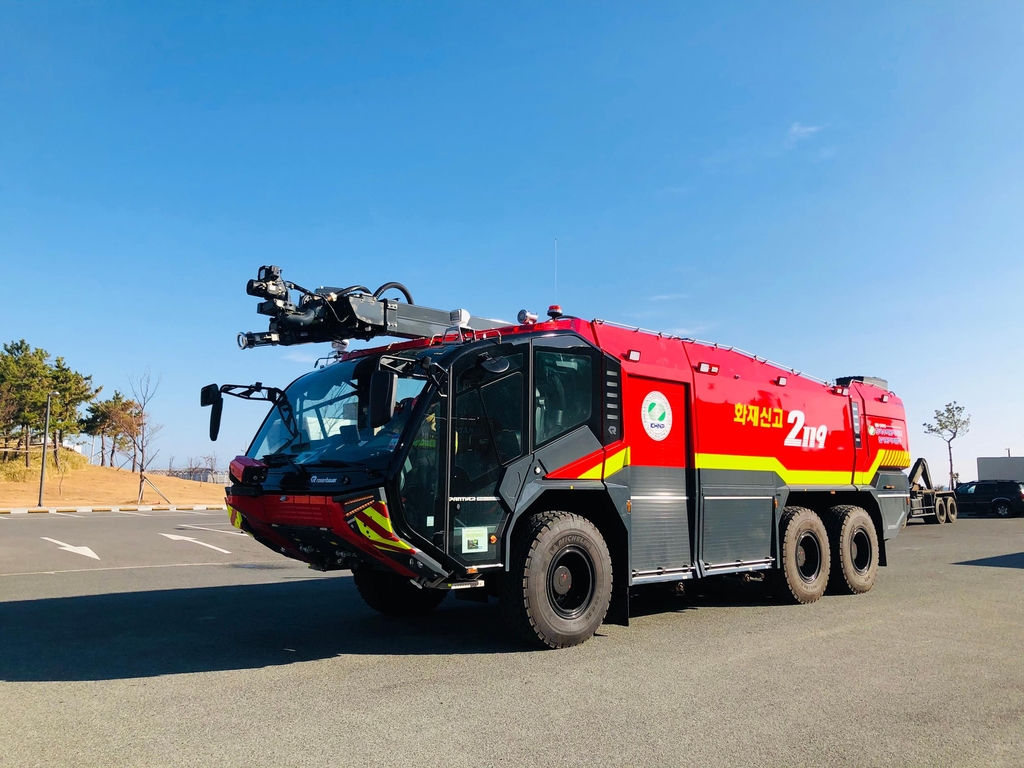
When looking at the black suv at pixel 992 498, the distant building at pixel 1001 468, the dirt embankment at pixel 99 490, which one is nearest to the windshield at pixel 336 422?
the dirt embankment at pixel 99 490

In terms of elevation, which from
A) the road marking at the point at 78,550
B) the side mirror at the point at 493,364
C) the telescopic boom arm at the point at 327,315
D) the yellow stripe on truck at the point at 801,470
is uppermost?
the telescopic boom arm at the point at 327,315

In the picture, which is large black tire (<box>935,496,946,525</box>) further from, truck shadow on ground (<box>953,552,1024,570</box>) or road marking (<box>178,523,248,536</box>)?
road marking (<box>178,523,248,536</box>)

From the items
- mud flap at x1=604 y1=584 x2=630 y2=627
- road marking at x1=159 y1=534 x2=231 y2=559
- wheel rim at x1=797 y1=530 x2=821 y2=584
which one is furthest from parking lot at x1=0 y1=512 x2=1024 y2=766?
road marking at x1=159 y1=534 x2=231 y2=559

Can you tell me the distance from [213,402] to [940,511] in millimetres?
26622

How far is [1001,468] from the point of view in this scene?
4934 centimetres

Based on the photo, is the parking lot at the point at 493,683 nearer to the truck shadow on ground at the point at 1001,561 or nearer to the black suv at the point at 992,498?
the truck shadow on ground at the point at 1001,561

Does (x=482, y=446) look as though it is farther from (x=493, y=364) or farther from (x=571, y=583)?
(x=571, y=583)

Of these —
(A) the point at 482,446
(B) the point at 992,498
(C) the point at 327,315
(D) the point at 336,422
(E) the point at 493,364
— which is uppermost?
(C) the point at 327,315

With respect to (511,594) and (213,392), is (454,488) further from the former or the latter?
(213,392)

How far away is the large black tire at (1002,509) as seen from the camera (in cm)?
2967

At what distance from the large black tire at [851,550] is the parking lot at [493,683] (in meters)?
0.34

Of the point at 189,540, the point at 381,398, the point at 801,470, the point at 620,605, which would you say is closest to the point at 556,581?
the point at 620,605

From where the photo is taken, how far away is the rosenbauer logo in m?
7.68

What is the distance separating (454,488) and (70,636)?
412 centimetres
